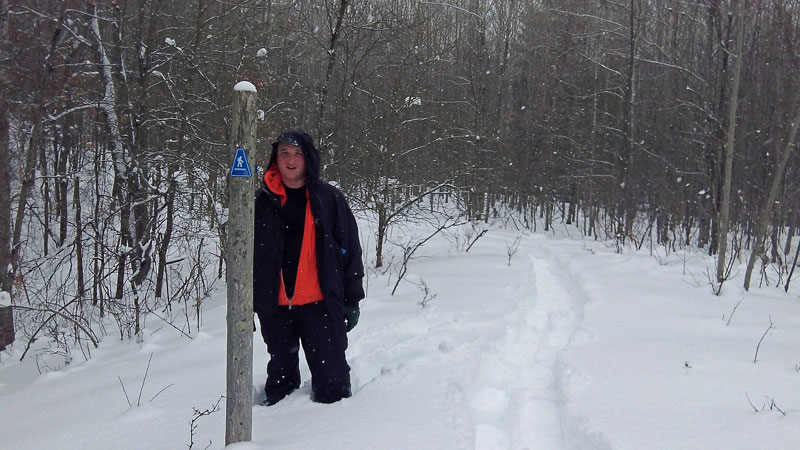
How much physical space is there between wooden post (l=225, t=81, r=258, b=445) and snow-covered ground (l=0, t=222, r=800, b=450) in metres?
0.25

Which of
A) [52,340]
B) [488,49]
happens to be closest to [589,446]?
[52,340]

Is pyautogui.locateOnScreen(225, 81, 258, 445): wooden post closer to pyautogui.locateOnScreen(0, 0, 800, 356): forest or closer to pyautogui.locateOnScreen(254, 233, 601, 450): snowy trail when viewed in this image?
pyautogui.locateOnScreen(254, 233, 601, 450): snowy trail

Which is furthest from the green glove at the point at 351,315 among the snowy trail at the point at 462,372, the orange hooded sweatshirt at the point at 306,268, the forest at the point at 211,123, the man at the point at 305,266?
the forest at the point at 211,123

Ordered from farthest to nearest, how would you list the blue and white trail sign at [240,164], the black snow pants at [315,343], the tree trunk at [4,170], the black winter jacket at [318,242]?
the tree trunk at [4,170]
the black snow pants at [315,343]
the black winter jacket at [318,242]
the blue and white trail sign at [240,164]

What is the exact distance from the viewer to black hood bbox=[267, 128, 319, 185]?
3.49 m

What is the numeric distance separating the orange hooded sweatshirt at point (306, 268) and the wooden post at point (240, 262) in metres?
0.83

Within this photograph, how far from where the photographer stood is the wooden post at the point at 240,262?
2.65 meters

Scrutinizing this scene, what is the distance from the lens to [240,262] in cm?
277

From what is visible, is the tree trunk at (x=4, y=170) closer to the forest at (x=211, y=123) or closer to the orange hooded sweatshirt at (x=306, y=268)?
the forest at (x=211, y=123)

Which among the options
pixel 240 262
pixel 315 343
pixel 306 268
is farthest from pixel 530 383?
pixel 240 262

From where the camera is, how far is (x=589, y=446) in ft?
10.8

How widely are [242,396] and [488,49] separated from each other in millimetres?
20725

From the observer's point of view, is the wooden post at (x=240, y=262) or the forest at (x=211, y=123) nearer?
the wooden post at (x=240, y=262)

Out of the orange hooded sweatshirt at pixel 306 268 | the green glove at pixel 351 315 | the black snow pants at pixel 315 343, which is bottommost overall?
the black snow pants at pixel 315 343
